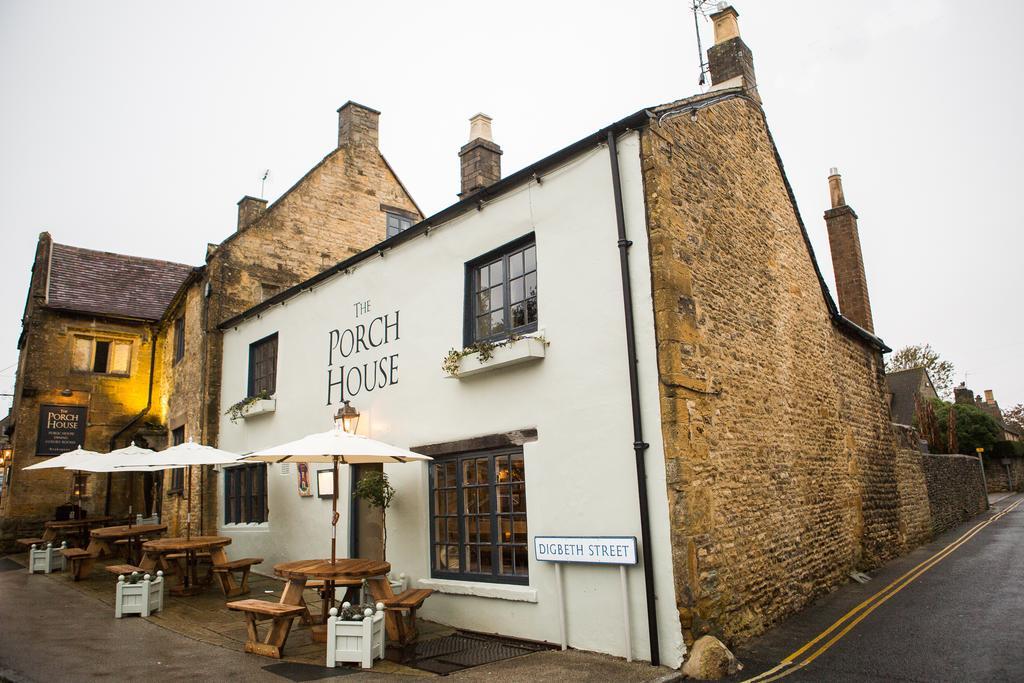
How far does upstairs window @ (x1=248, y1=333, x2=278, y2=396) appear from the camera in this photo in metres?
13.5

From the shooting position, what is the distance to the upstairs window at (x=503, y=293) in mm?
8383

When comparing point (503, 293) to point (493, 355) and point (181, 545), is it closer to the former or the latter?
point (493, 355)

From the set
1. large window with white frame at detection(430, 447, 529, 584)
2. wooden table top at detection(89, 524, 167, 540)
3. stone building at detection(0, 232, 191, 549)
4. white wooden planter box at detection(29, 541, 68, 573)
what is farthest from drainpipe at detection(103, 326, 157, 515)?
large window with white frame at detection(430, 447, 529, 584)

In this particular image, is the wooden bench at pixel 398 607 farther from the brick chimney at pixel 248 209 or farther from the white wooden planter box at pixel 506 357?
the brick chimney at pixel 248 209

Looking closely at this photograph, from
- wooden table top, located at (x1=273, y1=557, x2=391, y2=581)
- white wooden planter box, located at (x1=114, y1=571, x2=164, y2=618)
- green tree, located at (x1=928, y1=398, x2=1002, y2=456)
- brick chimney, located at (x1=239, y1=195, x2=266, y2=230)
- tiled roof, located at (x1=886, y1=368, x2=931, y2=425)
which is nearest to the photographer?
wooden table top, located at (x1=273, y1=557, x2=391, y2=581)

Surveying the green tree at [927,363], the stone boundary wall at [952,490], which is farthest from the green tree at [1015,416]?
the stone boundary wall at [952,490]

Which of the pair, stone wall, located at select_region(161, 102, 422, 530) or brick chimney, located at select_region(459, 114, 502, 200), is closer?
brick chimney, located at select_region(459, 114, 502, 200)

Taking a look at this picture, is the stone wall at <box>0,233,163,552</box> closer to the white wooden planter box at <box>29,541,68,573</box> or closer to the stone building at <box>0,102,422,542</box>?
the stone building at <box>0,102,422,542</box>

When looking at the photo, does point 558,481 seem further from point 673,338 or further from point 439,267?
point 439,267

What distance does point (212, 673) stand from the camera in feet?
20.9

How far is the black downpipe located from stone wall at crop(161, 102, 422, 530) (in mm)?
10533

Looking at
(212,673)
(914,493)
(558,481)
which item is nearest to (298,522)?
(212,673)

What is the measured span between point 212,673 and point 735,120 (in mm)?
9710

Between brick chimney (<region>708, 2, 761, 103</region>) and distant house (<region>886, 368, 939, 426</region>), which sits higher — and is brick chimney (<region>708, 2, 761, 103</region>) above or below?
above
